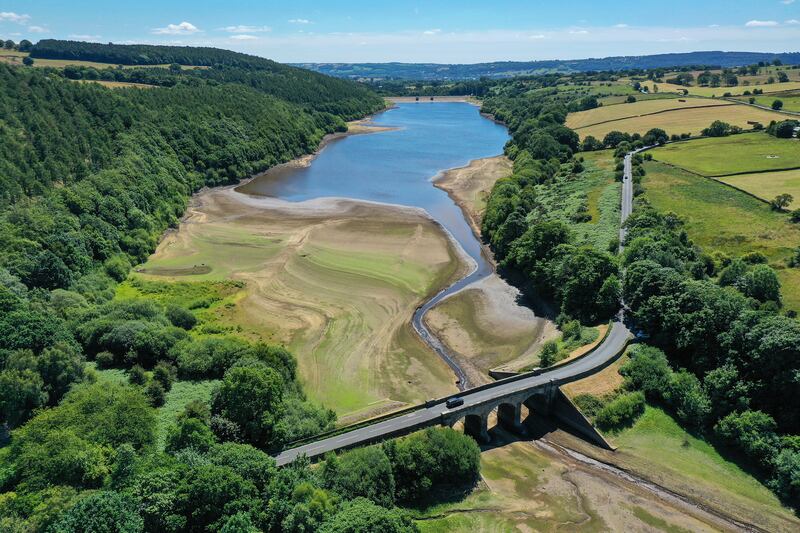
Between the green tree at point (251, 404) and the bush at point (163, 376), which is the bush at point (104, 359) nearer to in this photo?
the bush at point (163, 376)

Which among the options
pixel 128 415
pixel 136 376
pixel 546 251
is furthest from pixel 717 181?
pixel 128 415

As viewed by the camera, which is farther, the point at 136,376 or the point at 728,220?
the point at 728,220

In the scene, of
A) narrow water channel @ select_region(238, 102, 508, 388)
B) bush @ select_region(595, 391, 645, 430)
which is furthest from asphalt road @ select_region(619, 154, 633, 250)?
bush @ select_region(595, 391, 645, 430)

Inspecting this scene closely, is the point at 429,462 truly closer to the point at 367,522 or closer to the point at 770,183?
the point at 367,522

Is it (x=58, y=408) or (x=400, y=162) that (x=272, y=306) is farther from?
(x=400, y=162)

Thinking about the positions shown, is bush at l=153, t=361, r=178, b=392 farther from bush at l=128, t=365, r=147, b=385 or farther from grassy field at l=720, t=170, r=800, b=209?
grassy field at l=720, t=170, r=800, b=209

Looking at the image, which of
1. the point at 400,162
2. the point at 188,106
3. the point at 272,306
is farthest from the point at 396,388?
the point at 188,106

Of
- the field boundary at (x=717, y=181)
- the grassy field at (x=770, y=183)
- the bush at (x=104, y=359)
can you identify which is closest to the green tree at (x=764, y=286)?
the grassy field at (x=770, y=183)
